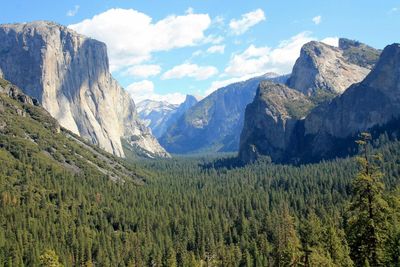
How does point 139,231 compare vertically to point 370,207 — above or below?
below

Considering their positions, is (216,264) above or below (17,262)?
below

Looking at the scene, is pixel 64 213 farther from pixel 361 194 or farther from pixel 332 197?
pixel 361 194

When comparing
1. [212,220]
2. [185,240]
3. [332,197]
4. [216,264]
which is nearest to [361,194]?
[216,264]

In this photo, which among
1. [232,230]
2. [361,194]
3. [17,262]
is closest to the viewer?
[361,194]

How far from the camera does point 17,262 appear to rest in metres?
127

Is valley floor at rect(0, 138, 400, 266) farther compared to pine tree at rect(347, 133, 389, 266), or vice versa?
valley floor at rect(0, 138, 400, 266)

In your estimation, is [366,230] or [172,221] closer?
[366,230]

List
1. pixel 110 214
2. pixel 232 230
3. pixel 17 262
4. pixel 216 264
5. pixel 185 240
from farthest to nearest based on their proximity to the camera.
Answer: pixel 110 214 → pixel 232 230 → pixel 185 240 → pixel 216 264 → pixel 17 262

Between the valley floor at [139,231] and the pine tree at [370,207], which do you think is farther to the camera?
the valley floor at [139,231]

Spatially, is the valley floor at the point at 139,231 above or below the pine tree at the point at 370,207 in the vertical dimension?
below

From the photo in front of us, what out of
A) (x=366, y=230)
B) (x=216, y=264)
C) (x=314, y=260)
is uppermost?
(x=366, y=230)

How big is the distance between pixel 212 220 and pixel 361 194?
476ft

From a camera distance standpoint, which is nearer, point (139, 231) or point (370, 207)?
point (370, 207)

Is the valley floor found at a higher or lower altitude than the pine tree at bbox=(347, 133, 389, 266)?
lower
